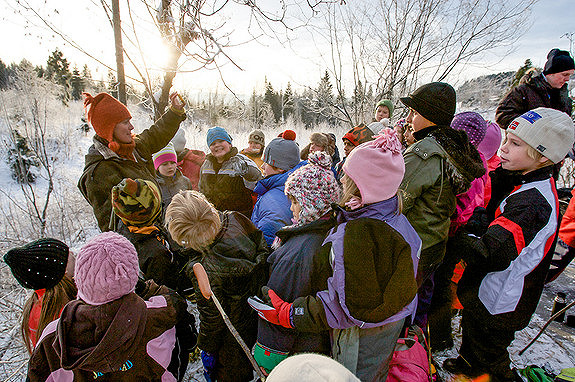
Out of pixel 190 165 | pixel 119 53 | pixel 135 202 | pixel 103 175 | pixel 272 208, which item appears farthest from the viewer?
pixel 190 165

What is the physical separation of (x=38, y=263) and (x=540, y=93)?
444 centimetres

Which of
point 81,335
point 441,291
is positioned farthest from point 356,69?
point 81,335

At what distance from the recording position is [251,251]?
1.70m

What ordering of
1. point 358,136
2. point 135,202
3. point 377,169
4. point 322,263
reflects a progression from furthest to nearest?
1. point 358,136
2. point 135,202
3. point 322,263
4. point 377,169

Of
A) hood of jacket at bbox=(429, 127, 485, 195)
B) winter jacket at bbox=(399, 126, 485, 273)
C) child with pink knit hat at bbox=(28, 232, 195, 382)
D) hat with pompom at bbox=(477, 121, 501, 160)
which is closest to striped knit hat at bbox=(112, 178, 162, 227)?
child with pink knit hat at bbox=(28, 232, 195, 382)

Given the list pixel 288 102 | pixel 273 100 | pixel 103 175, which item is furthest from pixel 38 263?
pixel 273 100

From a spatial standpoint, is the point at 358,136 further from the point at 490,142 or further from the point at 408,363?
the point at 408,363

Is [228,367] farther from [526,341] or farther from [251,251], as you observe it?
[526,341]

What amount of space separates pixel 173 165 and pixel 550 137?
3230mm

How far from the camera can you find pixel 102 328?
1.21 metres

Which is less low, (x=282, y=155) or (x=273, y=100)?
(x=273, y=100)

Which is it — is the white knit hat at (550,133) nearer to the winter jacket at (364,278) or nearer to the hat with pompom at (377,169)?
the hat with pompom at (377,169)

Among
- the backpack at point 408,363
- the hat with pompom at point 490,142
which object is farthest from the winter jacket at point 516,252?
the hat with pompom at point 490,142

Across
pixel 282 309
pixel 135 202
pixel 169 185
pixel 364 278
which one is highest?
pixel 135 202
